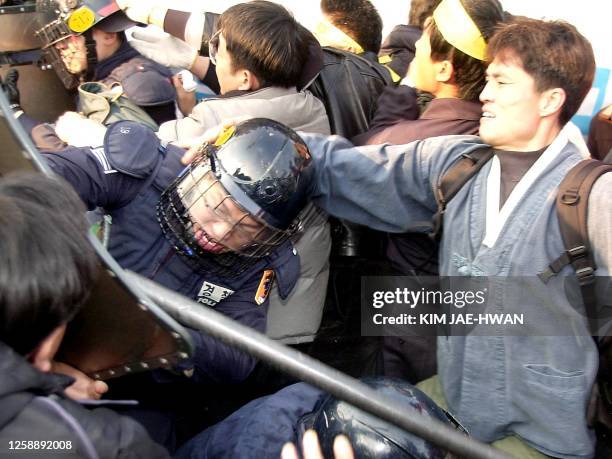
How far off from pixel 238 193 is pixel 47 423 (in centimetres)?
101

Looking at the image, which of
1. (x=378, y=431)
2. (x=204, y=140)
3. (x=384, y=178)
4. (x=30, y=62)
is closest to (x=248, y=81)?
(x=204, y=140)

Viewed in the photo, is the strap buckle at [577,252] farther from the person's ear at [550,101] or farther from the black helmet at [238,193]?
the black helmet at [238,193]

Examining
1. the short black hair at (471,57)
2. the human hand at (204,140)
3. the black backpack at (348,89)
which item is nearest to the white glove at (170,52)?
the black backpack at (348,89)

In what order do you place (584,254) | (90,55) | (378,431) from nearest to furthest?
1. (378,431)
2. (584,254)
3. (90,55)

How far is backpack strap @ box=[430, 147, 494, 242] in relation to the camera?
6.76 ft

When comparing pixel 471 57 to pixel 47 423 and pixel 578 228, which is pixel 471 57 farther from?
pixel 47 423

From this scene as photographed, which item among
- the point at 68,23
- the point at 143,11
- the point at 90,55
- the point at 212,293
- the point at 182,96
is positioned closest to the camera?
the point at 212,293

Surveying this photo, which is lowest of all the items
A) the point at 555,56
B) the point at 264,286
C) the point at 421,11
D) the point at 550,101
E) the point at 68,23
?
the point at 264,286

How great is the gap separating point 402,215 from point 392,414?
112cm

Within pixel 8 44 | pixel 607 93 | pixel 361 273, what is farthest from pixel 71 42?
pixel 607 93

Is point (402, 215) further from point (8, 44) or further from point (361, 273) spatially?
point (8, 44)

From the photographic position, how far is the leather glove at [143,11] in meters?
3.16

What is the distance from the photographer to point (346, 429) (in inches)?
61.8

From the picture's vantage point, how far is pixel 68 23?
2.94m
